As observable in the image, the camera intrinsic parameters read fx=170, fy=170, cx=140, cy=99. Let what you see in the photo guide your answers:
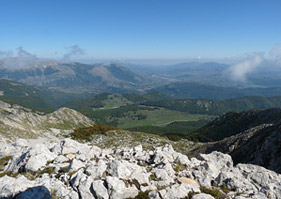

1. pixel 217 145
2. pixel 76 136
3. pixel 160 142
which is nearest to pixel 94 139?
pixel 76 136

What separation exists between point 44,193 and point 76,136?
356ft

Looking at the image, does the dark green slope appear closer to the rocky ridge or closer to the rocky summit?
the rocky ridge

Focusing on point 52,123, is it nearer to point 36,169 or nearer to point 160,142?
point 160,142

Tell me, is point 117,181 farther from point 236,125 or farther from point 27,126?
point 236,125

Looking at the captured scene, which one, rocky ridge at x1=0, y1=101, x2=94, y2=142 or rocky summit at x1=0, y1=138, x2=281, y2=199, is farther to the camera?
rocky ridge at x1=0, y1=101, x2=94, y2=142

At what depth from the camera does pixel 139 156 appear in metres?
31.1

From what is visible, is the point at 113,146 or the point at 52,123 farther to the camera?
the point at 52,123

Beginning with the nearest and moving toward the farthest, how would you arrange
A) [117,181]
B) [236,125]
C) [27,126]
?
[117,181], [27,126], [236,125]

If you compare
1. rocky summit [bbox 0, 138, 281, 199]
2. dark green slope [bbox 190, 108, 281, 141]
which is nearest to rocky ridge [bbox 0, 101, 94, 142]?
rocky summit [bbox 0, 138, 281, 199]

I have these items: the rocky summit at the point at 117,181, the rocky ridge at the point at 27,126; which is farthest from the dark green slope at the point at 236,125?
the rocky summit at the point at 117,181

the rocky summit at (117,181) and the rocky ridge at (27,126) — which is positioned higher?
the rocky summit at (117,181)

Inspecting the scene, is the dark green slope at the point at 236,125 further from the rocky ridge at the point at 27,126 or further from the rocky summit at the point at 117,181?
the rocky summit at the point at 117,181

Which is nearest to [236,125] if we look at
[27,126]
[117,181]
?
[117,181]

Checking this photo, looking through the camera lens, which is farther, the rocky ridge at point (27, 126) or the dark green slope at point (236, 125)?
the dark green slope at point (236, 125)
